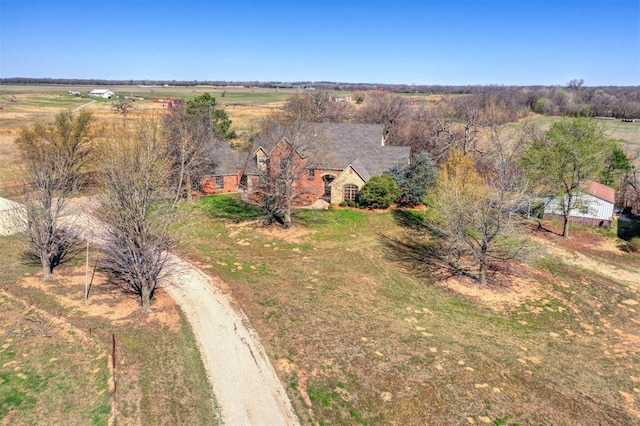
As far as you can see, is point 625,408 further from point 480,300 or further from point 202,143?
point 202,143

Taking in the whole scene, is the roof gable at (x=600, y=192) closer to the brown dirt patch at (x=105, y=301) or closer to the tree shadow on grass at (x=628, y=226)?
the tree shadow on grass at (x=628, y=226)

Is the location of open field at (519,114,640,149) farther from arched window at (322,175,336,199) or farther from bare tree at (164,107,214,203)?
bare tree at (164,107,214,203)

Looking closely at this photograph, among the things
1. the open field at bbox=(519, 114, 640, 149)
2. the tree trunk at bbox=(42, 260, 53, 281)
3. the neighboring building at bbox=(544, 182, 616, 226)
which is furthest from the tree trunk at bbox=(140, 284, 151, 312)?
the open field at bbox=(519, 114, 640, 149)

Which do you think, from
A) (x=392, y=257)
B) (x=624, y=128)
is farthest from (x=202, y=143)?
(x=624, y=128)

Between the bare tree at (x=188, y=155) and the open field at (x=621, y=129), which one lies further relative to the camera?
the open field at (x=621, y=129)

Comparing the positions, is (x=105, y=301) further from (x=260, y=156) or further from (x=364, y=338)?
(x=260, y=156)

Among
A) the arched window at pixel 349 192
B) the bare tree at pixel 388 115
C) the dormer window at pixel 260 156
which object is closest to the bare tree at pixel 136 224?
the arched window at pixel 349 192
